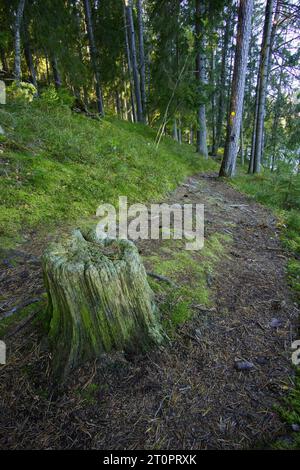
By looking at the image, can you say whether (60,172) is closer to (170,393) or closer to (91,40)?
(170,393)

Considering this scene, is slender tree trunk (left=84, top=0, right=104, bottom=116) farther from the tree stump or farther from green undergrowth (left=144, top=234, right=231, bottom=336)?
the tree stump

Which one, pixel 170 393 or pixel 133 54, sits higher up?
pixel 133 54

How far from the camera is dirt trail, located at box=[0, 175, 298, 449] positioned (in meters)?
1.83

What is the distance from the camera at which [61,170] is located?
18.3 feet

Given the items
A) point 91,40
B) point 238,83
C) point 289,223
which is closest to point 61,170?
point 289,223

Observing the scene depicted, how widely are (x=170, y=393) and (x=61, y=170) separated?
4.82 meters

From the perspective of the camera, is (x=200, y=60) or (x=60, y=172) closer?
(x=60, y=172)

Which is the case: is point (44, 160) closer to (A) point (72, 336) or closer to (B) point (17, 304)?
(B) point (17, 304)

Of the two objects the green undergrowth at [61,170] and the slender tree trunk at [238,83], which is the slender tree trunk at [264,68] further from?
the green undergrowth at [61,170]

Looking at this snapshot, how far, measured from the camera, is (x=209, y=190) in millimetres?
8680

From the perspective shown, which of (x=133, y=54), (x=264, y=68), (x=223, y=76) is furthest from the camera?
(x=223, y=76)

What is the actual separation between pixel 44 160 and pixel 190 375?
512 cm

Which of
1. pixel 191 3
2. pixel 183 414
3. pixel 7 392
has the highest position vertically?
pixel 191 3
